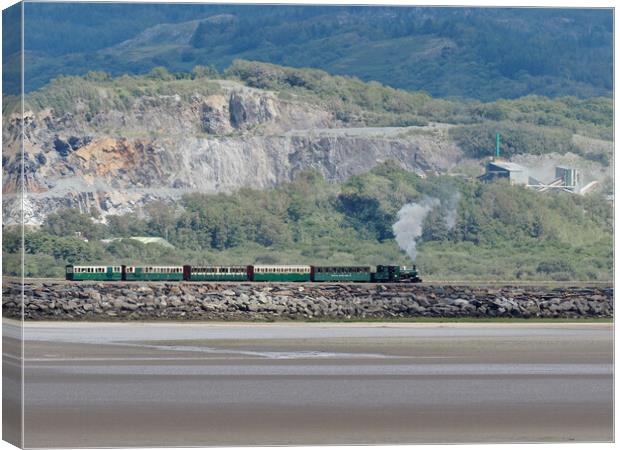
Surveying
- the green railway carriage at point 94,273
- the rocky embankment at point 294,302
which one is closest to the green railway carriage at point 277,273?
the rocky embankment at point 294,302

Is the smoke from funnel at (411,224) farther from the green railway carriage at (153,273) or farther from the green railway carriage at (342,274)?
the green railway carriage at (153,273)

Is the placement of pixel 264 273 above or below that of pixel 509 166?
below

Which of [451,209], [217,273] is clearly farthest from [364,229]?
[217,273]

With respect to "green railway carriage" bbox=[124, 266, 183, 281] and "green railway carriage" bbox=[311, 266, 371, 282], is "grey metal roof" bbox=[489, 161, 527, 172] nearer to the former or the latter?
"green railway carriage" bbox=[311, 266, 371, 282]

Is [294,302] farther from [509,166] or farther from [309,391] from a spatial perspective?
[309,391]

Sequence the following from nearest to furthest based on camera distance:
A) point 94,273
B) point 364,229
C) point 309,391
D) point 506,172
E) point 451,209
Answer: point 309,391 < point 94,273 < point 506,172 < point 451,209 < point 364,229

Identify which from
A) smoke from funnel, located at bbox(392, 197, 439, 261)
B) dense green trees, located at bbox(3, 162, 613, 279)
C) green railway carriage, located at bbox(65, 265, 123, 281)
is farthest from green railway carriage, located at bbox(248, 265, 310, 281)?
green railway carriage, located at bbox(65, 265, 123, 281)
